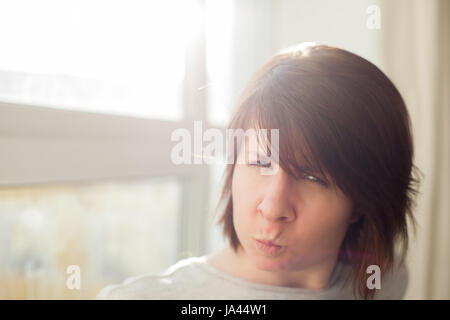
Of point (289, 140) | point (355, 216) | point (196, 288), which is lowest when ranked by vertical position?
point (196, 288)

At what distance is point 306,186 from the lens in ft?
1.81

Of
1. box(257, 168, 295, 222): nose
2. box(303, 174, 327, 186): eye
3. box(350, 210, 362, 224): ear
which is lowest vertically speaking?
box(350, 210, 362, 224): ear

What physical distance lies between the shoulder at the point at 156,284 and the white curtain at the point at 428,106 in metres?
0.55

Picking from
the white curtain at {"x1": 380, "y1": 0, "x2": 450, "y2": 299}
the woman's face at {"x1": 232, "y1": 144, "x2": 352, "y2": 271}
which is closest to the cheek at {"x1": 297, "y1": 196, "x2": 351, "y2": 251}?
the woman's face at {"x1": 232, "y1": 144, "x2": 352, "y2": 271}

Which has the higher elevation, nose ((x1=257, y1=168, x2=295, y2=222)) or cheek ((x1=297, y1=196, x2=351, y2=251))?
nose ((x1=257, y1=168, x2=295, y2=222))

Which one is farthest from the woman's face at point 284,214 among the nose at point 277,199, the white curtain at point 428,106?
the white curtain at point 428,106

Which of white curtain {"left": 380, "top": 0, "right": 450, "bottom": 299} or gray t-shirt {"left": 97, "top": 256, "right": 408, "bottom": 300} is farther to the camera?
white curtain {"left": 380, "top": 0, "right": 450, "bottom": 299}

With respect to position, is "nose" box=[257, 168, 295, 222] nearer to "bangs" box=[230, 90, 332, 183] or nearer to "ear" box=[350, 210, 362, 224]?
"bangs" box=[230, 90, 332, 183]

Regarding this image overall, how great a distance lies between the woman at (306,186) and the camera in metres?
0.54

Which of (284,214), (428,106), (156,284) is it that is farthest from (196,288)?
(428,106)

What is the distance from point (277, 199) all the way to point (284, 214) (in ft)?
0.08

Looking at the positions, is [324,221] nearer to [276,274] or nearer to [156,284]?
[276,274]

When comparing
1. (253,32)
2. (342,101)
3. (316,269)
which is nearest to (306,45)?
(342,101)

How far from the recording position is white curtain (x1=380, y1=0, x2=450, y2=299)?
0.88 metres
